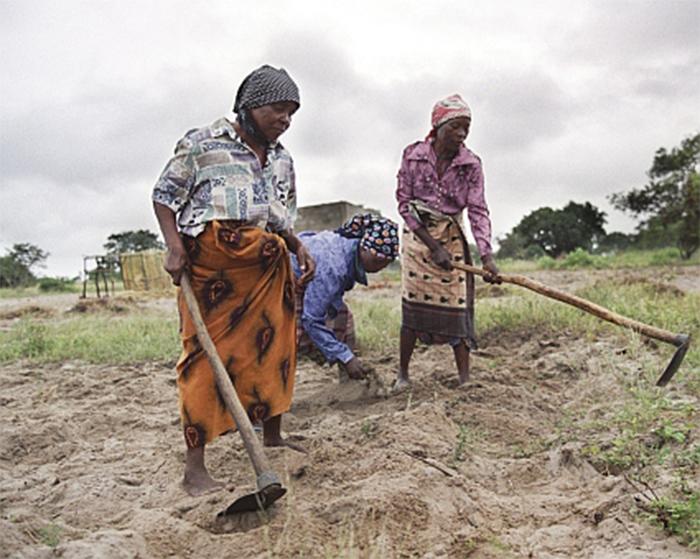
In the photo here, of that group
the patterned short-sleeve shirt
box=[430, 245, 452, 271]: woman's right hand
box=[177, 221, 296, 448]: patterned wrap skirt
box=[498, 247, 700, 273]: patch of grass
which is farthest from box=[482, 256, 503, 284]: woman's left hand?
box=[498, 247, 700, 273]: patch of grass

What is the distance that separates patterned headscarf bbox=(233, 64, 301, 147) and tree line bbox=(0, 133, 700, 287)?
56.3ft

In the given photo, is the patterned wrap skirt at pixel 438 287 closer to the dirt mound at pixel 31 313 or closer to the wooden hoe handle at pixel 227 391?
the wooden hoe handle at pixel 227 391

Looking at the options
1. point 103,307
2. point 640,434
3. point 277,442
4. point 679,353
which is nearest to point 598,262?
point 103,307

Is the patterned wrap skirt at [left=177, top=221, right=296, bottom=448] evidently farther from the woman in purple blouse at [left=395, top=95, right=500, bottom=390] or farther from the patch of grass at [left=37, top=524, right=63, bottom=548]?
the woman in purple blouse at [left=395, top=95, right=500, bottom=390]

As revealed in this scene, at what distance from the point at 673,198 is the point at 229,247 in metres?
21.1

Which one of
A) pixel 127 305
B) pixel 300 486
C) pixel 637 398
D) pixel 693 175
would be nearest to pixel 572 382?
pixel 637 398

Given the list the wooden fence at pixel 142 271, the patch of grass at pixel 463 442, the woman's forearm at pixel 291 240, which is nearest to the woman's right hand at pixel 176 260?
the woman's forearm at pixel 291 240

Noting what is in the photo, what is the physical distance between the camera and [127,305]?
11.7 meters

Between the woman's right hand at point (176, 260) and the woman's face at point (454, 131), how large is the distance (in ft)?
6.06

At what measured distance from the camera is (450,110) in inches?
156

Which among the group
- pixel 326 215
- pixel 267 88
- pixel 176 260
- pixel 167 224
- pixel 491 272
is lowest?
pixel 491 272

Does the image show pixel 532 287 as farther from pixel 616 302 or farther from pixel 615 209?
pixel 615 209

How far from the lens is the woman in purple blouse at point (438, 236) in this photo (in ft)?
13.6

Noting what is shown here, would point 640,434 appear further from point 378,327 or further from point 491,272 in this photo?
point 378,327
